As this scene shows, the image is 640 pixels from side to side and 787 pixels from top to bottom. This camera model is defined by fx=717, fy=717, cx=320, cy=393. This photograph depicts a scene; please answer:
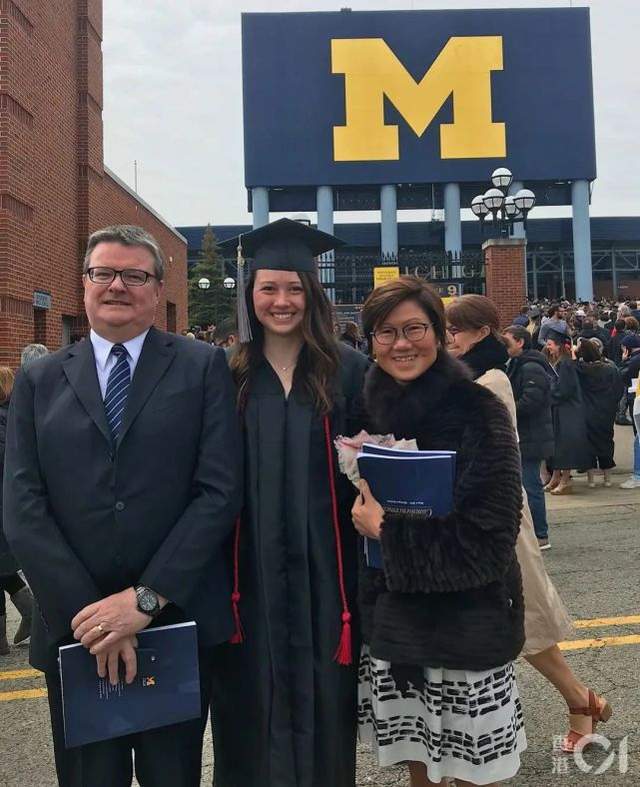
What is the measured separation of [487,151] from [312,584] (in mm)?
30406

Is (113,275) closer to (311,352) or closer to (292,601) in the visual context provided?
(311,352)

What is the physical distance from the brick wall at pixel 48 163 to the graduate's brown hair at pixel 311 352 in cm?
858

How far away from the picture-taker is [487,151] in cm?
2994

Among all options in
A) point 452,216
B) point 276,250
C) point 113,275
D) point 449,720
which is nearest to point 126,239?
point 113,275

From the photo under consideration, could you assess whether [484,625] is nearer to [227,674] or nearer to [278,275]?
[227,674]

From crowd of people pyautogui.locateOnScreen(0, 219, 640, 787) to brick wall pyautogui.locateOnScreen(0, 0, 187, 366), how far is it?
8713 millimetres

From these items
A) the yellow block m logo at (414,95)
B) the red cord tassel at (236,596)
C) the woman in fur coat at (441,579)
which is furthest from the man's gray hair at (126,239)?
the yellow block m logo at (414,95)

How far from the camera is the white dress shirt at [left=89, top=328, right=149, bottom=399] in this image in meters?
2.30

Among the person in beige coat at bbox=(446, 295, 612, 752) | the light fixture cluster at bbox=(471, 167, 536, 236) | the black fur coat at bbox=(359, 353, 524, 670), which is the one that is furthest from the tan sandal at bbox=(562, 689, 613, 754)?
the light fixture cluster at bbox=(471, 167, 536, 236)

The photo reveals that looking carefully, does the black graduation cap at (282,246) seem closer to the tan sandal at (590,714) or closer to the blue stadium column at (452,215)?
the tan sandal at (590,714)

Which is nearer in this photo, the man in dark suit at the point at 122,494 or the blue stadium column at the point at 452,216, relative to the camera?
the man in dark suit at the point at 122,494

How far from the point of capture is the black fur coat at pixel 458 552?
2.11 meters

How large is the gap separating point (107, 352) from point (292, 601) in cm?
101

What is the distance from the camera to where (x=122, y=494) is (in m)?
2.15
